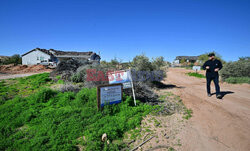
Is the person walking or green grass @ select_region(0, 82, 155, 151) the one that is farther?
the person walking

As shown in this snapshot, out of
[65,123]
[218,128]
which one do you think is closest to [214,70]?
[218,128]

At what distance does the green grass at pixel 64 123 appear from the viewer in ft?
9.28

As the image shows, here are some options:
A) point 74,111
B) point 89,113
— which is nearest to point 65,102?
point 74,111

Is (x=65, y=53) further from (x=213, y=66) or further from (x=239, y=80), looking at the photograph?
(x=239, y=80)

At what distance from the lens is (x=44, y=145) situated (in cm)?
272

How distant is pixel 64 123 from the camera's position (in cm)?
350

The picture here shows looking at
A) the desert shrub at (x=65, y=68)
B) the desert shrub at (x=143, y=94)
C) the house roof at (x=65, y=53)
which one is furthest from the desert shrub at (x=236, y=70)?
the house roof at (x=65, y=53)

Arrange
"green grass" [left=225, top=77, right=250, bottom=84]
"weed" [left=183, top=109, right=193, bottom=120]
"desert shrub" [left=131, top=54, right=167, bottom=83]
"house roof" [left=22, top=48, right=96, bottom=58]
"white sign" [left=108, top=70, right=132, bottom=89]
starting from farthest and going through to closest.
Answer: "house roof" [left=22, top=48, right=96, bottom=58] → "green grass" [left=225, top=77, right=250, bottom=84] → "desert shrub" [left=131, top=54, right=167, bottom=83] → "white sign" [left=108, top=70, right=132, bottom=89] → "weed" [left=183, top=109, right=193, bottom=120]

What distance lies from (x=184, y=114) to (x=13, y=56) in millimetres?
54441

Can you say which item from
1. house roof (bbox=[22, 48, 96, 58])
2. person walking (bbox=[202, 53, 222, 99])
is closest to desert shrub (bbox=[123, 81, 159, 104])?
person walking (bbox=[202, 53, 222, 99])

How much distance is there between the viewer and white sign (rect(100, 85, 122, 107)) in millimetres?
4287

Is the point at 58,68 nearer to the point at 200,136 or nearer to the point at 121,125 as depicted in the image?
the point at 121,125

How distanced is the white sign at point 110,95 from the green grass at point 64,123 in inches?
7.5

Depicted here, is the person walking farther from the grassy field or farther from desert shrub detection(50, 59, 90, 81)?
desert shrub detection(50, 59, 90, 81)
